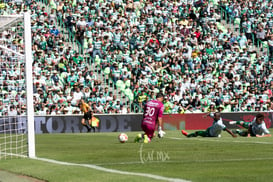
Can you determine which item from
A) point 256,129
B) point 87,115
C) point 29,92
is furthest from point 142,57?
point 29,92

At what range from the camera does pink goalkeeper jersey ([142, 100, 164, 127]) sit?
2342 cm

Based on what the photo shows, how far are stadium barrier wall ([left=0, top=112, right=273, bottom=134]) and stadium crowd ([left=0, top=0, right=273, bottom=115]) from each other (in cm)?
48

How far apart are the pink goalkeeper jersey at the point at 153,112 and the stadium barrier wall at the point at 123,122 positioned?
498 inches

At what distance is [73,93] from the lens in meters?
36.2

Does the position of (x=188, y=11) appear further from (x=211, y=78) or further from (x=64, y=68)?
(x=64, y=68)

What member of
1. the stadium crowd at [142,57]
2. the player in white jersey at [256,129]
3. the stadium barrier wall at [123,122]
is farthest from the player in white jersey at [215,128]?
the stadium crowd at [142,57]

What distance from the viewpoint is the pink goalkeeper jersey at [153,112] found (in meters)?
23.4

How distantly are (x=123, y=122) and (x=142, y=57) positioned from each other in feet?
15.4

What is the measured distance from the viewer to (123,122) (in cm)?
3709

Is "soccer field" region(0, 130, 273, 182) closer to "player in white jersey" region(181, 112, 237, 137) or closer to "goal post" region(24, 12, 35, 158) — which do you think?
"goal post" region(24, 12, 35, 158)

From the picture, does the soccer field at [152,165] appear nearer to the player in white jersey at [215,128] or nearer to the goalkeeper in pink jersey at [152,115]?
the goalkeeper in pink jersey at [152,115]

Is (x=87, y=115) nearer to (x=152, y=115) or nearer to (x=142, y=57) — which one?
(x=142, y=57)

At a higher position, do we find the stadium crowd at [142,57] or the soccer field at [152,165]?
the stadium crowd at [142,57]

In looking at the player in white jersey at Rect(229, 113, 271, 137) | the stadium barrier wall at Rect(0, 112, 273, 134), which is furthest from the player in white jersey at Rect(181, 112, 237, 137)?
the stadium barrier wall at Rect(0, 112, 273, 134)
